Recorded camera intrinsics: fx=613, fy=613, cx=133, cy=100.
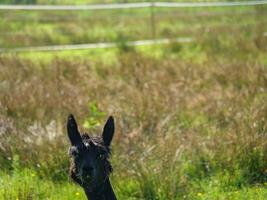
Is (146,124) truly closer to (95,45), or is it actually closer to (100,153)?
(100,153)

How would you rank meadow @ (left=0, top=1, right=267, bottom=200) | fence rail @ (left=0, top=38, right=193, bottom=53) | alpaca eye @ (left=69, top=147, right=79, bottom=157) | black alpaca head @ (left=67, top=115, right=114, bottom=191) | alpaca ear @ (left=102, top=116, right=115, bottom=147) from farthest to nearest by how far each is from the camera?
fence rail @ (left=0, top=38, right=193, bottom=53), meadow @ (left=0, top=1, right=267, bottom=200), alpaca ear @ (left=102, top=116, right=115, bottom=147), alpaca eye @ (left=69, top=147, right=79, bottom=157), black alpaca head @ (left=67, top=115, right=114, bottom=191)

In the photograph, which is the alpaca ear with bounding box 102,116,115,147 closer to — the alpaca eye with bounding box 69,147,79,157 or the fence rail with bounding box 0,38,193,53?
the alpaca eye with bounding box 69,147,79,157

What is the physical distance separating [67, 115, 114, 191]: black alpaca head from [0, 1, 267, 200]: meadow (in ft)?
5.39

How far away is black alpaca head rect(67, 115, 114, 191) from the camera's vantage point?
3.98 meters

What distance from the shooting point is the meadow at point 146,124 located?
596 centimetres

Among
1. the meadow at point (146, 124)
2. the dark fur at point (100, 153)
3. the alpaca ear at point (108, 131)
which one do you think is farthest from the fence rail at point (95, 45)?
the dark fur at point (100, 153)

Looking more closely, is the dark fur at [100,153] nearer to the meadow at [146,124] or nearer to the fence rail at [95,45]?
the meadow at [146,124]

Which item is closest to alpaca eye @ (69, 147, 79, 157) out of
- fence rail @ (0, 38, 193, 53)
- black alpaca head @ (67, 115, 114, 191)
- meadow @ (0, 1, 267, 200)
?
black alpaca head @ (67, 115, 114, 191)

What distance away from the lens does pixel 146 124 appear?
7719 mm

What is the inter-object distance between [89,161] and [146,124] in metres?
3.74

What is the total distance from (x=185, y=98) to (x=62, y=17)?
13.4 m

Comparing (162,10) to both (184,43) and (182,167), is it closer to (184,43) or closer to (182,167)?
(184,43)

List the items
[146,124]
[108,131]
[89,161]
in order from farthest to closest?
[146,124] → [108,131] → [89,161]

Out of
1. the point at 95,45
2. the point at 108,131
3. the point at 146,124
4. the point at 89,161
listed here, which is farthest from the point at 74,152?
the point at 95,45
